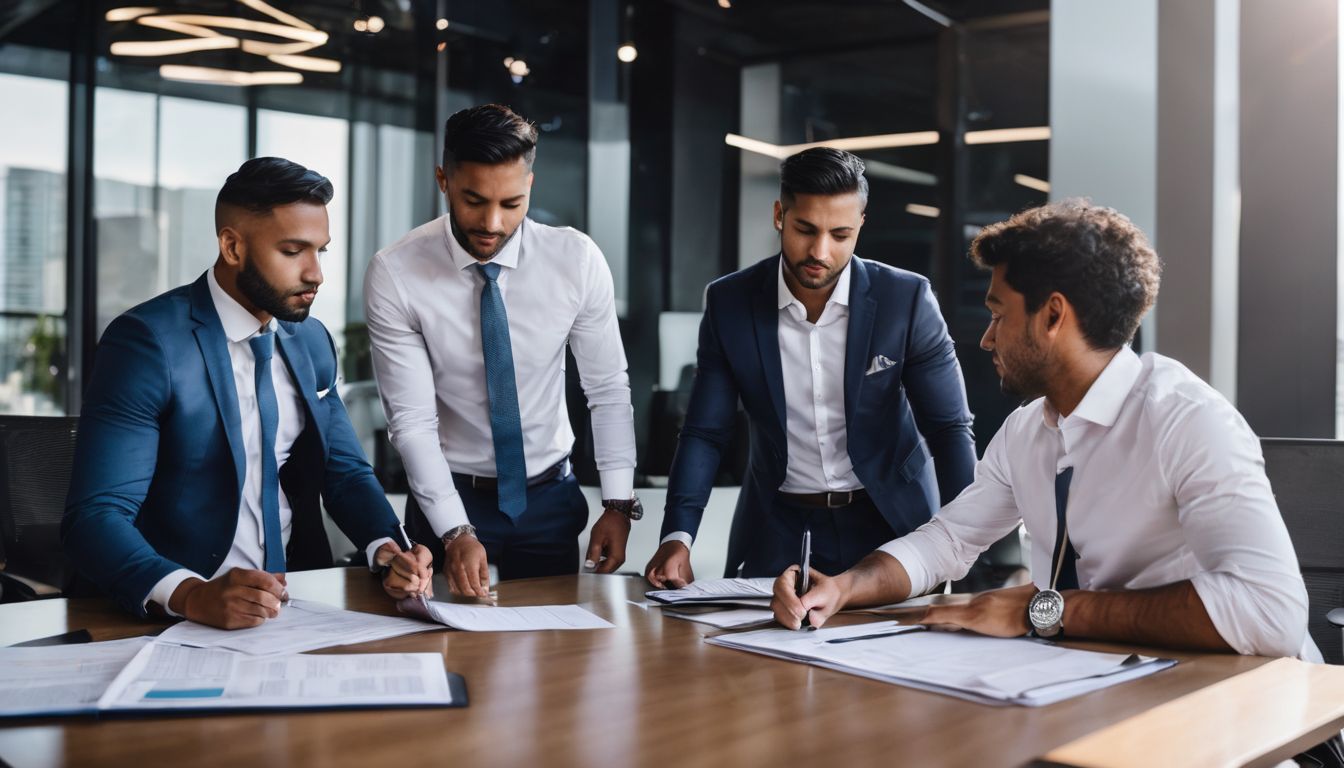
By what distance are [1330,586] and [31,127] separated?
5.90 meters

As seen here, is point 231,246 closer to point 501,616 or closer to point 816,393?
point 501,616

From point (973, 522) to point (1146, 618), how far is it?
0.51m

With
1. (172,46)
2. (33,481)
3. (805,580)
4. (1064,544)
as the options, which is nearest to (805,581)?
(805,580)

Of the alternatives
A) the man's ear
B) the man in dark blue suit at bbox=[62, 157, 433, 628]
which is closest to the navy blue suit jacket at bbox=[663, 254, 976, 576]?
the man in dark blue suit at bbox=[62, 157, 433, 628]

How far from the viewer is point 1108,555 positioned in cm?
194

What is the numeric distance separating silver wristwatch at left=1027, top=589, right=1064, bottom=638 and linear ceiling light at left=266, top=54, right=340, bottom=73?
4763 mm

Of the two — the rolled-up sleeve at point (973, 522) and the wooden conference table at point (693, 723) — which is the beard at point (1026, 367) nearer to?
the rolled-up sleeve at point (973, 522)

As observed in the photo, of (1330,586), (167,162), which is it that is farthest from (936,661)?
(167,162)

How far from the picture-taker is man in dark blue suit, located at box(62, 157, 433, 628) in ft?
6.25

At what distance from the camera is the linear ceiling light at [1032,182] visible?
4.76m

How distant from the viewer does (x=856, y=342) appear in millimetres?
2623

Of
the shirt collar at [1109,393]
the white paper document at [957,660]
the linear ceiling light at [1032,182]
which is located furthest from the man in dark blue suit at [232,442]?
the linear ceiling light at [1032,182]

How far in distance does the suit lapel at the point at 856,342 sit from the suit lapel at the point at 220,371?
128 cm

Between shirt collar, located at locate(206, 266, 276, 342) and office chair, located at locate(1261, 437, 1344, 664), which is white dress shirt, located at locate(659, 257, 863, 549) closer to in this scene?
office chair, located at locate(1261, 437, 1344, 664)
